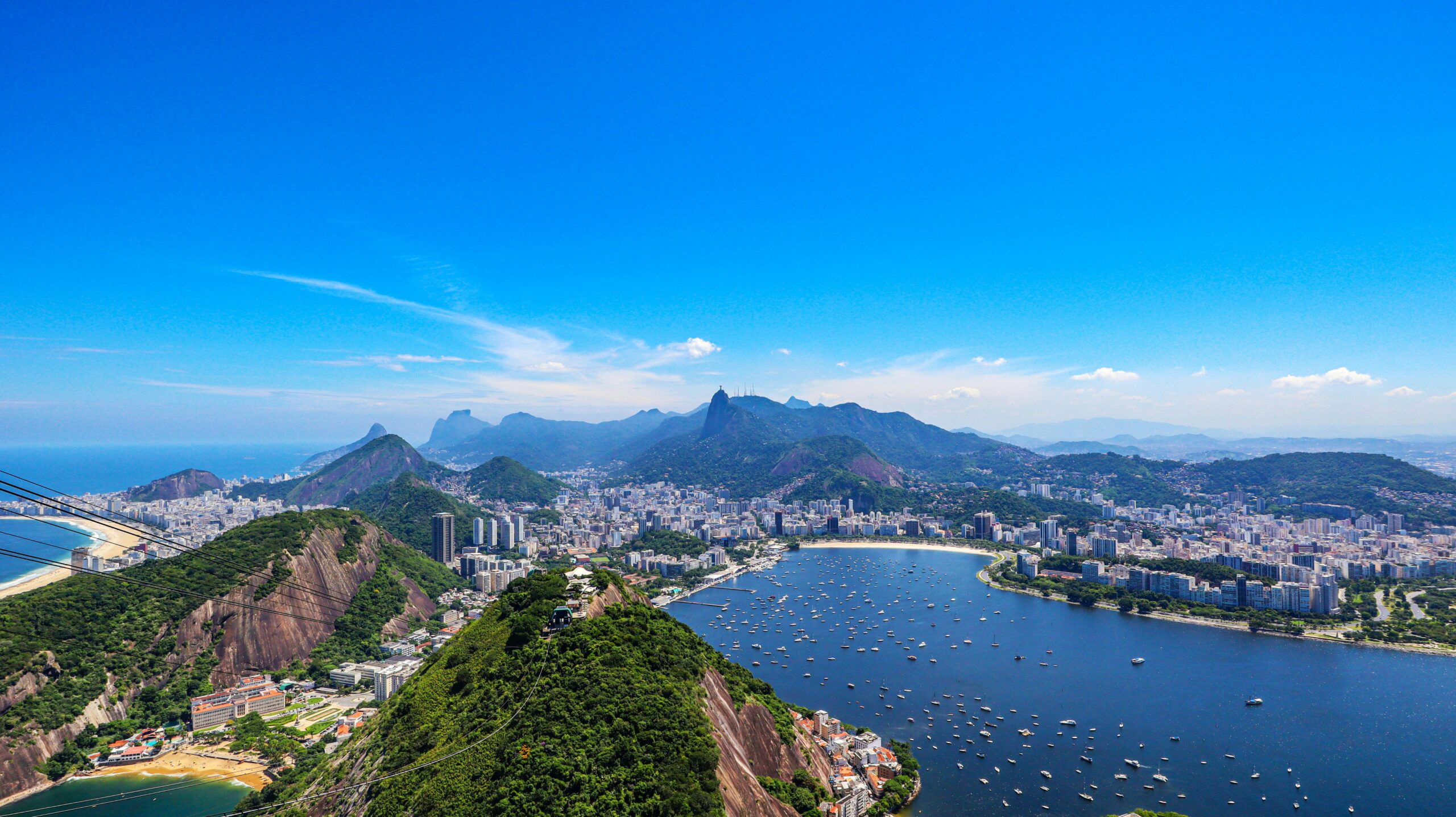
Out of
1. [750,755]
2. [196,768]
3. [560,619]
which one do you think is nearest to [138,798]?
[196,768]

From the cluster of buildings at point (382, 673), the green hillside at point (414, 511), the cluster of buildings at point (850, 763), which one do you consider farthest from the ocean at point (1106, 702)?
the green hillside at point (414, 511)

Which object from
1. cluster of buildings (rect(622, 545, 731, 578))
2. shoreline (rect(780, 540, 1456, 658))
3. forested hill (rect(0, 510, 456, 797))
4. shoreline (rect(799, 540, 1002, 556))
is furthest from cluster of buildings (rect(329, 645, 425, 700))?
shoreline (rect(799, 540, 1002, 556))

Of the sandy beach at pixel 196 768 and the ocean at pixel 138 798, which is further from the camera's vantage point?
the sandy beach at pixel 196 768

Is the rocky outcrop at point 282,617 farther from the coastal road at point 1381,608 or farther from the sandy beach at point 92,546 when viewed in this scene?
the coastal road at point 1381,608

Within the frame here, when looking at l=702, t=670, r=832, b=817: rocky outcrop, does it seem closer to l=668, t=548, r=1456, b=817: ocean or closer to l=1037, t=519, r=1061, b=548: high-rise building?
l=668, t=548, r=1456, b=817: ocean

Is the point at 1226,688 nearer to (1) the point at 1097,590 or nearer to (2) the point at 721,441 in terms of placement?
(1) the point at 1097,590

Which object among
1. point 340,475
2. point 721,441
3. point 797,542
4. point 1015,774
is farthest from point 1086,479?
point 340,475
